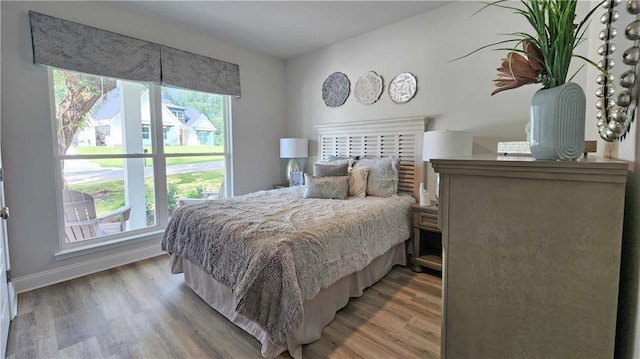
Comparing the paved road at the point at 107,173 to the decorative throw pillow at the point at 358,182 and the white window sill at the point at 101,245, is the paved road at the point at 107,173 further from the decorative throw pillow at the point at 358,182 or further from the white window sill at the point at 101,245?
the decorative throw pillow at the point at 358,182

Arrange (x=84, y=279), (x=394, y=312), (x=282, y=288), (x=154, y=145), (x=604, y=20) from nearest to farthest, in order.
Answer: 1. (x=604, y=20)
2. (x=282, y=288)
3. (x=394, y=312)
4. (x=84, y=279)
5. (x=154, y=145)

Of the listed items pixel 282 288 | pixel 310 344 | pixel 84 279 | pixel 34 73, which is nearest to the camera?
Result: pixel 282 288

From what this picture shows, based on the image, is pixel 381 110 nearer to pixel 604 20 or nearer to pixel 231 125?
pixel 231 125

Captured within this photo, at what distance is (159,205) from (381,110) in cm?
297

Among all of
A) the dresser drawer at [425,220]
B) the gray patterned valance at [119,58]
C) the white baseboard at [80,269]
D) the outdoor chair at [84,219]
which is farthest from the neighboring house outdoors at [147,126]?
the dresser drawer at [425,220]

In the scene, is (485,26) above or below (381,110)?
above

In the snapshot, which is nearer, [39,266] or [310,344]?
[310,344]

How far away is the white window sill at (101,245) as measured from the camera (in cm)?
267

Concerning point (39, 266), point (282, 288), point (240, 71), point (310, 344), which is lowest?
point (310, 344)

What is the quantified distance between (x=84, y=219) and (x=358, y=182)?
292 centimetres

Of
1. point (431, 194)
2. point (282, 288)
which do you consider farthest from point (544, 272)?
point (431, 194)

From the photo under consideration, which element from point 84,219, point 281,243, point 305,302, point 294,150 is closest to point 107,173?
point 84,219

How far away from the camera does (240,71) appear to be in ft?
13.1

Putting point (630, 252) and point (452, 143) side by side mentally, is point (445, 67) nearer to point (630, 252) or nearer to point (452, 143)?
point (452, 143)
